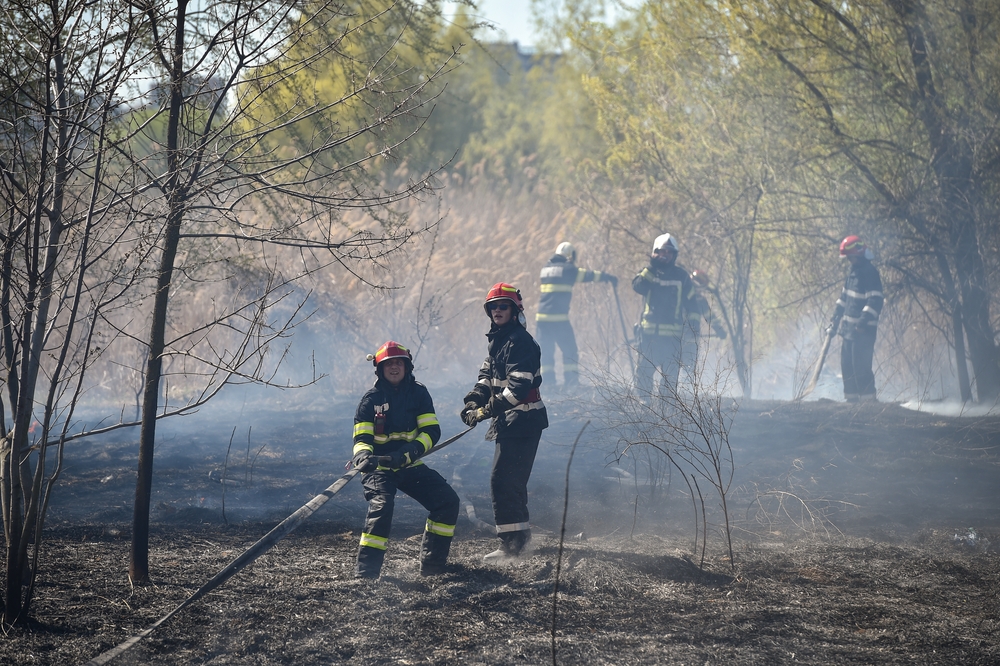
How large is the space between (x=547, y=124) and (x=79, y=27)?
1074 inches

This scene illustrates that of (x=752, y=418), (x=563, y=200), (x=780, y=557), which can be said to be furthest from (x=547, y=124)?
(x=780, y=557)

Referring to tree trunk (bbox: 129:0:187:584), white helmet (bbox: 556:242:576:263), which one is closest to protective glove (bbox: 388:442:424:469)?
tree trunk (bbox: 129:0:187:584)

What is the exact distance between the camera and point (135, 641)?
3332mm

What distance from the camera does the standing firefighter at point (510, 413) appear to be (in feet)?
16.9

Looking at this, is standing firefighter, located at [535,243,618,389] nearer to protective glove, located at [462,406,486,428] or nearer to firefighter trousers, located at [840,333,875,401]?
firefighter trousers, located at [840,333,875,401]

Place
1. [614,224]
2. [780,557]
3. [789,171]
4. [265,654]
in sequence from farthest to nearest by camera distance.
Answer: [614,224] → [789,171] → [780,557] → [265,654]

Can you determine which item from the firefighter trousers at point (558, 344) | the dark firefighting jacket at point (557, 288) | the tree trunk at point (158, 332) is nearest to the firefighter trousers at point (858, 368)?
the firefighter trousers at point (558, 344)

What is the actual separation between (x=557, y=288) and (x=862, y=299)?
4.16 metres

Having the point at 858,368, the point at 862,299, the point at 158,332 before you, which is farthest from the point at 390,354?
the point at 858,368

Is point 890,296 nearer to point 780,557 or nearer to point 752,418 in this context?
point 752,418

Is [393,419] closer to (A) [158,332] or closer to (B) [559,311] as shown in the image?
(A) [158,332]

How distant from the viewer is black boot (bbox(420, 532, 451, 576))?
4.77 metres

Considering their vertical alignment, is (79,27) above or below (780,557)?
above

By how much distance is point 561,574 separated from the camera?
15.1ft
